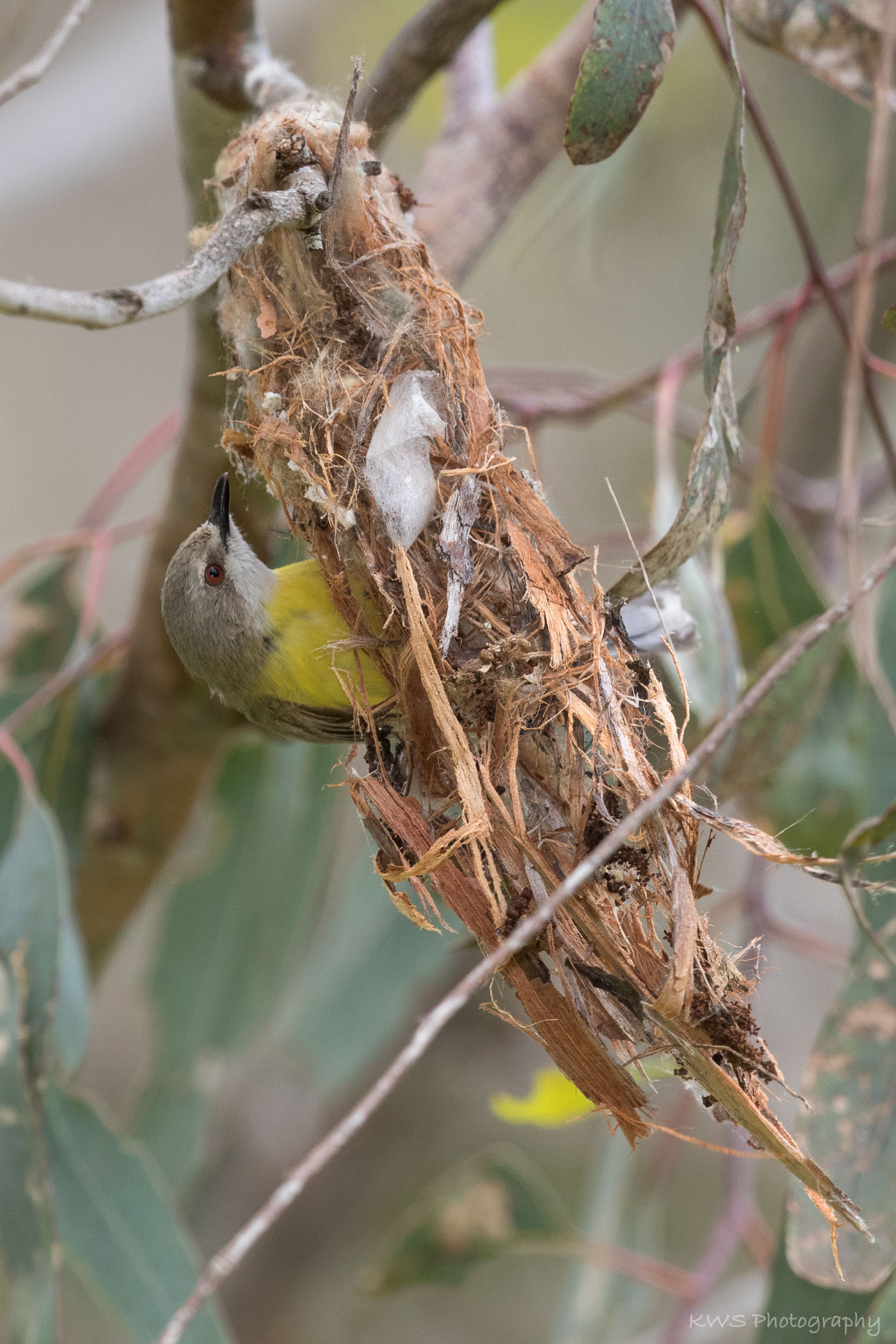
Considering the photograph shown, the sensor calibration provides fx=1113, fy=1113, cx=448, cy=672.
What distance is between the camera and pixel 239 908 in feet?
9.99

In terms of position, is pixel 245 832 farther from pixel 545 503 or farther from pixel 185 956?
pixel 545 503

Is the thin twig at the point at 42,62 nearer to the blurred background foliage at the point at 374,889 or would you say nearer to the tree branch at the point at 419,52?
the tree branch at the point at 419,52

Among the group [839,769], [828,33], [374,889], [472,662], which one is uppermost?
[828,33]

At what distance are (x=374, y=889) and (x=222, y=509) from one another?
1378 millimetres

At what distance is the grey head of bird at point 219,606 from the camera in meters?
2.07

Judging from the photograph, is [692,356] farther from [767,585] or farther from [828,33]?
[828,33]

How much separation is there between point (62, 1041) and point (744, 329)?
197cm

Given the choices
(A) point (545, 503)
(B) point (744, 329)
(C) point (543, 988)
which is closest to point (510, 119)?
(B) point (744, 329)

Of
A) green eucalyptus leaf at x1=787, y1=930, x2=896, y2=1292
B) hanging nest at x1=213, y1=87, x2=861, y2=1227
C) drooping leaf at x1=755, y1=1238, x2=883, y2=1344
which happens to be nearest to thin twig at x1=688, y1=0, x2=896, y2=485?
hanging nest at x1=213, y1=87, x2=861, y2=1227

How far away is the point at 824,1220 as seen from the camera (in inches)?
65.6

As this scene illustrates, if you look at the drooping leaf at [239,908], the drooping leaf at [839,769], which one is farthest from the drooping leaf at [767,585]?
the drooping leaf at [239,908]

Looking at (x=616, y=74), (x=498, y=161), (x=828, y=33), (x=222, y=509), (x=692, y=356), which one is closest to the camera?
(x=616, y=74)

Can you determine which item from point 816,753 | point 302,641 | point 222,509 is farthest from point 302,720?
point 816,753

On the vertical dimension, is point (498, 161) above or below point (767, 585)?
above
